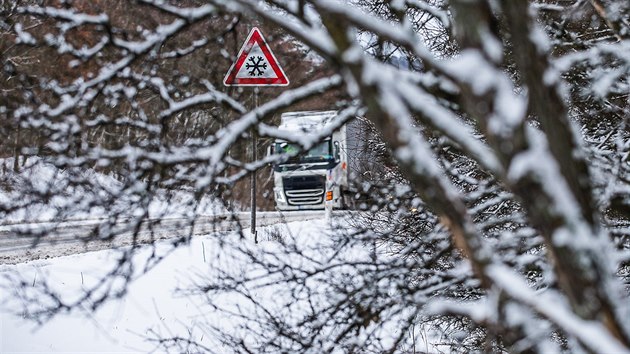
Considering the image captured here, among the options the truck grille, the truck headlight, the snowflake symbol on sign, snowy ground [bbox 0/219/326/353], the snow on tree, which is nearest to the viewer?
the snow on tree

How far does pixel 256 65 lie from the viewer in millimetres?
3994

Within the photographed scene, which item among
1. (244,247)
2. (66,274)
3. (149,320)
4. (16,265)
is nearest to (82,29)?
(244,247)

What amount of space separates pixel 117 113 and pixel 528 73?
6.75 ft

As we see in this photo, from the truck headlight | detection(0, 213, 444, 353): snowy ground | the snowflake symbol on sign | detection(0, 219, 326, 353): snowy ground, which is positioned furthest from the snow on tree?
the truck headlight

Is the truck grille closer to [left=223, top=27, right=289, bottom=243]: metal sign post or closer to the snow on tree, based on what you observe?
the snow on tree

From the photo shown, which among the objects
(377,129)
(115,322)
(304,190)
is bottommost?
(115,322)

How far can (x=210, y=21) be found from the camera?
3.45 metres

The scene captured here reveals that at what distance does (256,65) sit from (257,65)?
0.04 meters

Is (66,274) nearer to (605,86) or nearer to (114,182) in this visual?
(114,182)

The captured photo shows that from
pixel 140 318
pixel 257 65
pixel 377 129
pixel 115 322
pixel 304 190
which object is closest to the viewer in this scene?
pixel 377 129

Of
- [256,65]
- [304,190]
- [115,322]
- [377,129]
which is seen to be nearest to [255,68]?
[256,65]

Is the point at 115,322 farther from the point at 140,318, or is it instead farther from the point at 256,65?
the point at 256,65

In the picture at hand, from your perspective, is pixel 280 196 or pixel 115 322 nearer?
pixel 115 322

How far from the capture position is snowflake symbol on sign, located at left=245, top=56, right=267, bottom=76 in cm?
396
